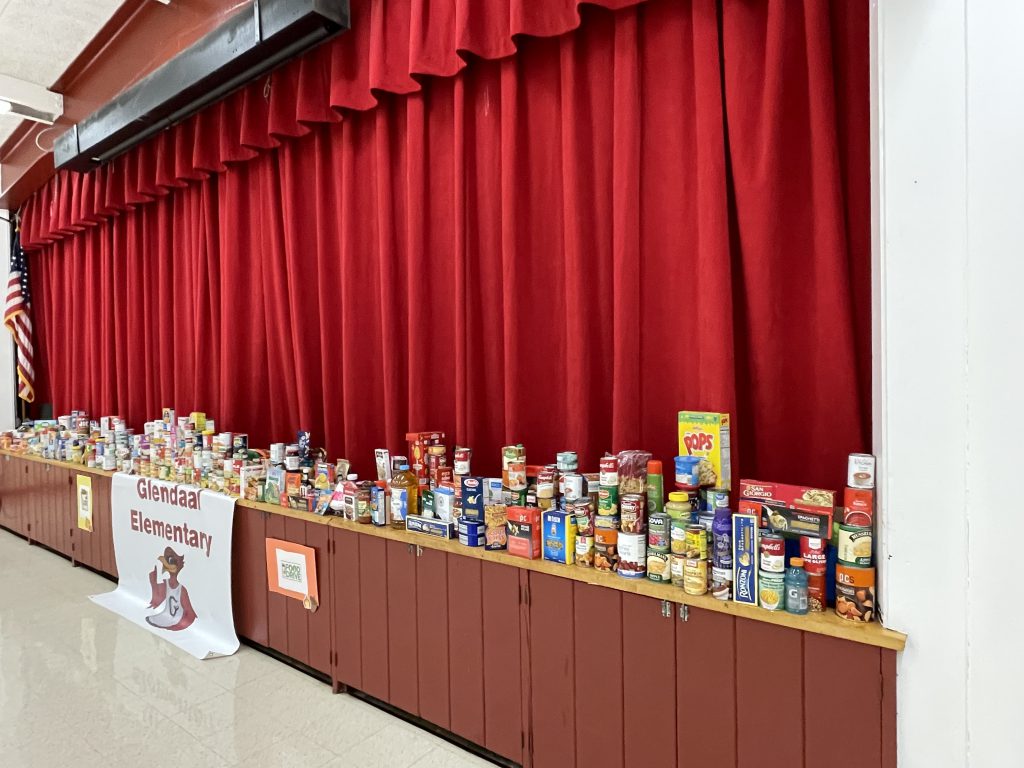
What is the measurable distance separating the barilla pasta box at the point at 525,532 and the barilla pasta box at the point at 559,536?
0.04 metres

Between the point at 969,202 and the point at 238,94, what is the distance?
3.22 meters

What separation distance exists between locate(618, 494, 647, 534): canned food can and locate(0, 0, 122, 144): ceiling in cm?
404

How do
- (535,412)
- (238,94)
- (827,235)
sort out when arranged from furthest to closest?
(238,94) → (535,412) → (827,235)

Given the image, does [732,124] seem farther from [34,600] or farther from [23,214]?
[23,214]

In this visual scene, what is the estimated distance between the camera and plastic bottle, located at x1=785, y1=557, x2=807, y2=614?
1371 mm

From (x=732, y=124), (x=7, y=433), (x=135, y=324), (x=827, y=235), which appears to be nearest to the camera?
(x=827, y=235)

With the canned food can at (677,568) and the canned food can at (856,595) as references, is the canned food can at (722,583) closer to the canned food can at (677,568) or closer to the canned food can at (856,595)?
the canned food can at (677,568)

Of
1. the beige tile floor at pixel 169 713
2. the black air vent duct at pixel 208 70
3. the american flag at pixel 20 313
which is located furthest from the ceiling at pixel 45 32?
the beige tile floor at pixel 169 713

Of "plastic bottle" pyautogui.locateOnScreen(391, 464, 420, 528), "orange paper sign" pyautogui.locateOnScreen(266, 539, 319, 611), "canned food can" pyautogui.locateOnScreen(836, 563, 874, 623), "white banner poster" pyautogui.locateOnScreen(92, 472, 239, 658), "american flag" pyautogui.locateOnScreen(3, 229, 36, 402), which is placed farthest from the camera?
"american flag" pyautogui.locateOnScreen(3, 229, 36, 402)

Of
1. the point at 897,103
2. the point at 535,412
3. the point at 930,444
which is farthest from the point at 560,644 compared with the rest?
the point at 897,103

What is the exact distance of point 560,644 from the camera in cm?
179

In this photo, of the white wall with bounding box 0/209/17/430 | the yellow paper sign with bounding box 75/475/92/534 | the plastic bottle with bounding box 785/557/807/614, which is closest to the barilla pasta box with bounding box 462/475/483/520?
the plastic bottle with bounding box 785/557/807/614

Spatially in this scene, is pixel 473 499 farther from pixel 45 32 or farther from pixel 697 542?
pixel 45 32

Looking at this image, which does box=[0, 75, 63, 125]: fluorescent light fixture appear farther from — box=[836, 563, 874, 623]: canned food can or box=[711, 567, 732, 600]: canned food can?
box=[836, 563, 874, 623]: canned food can
